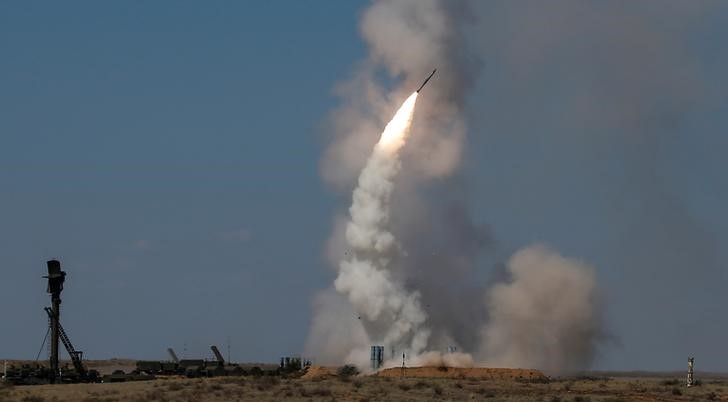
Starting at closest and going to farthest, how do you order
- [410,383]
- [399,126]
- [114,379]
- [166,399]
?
[166,399], [410,383], [114,379], [399,126]

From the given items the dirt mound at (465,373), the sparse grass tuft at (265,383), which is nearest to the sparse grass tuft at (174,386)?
the sparse grass tuft at (265,383)

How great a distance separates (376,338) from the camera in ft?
284

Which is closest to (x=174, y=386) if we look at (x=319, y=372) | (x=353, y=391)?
(x=353, y=391)

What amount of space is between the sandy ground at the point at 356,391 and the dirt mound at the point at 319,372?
230 inches

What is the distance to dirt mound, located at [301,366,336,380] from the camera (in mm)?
81494

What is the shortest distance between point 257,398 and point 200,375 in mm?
25132

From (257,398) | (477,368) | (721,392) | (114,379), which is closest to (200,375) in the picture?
(114,379)

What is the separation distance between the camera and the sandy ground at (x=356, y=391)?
2422 inches

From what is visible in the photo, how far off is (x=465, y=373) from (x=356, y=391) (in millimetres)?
19260

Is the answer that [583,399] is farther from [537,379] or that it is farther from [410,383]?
[537,379]

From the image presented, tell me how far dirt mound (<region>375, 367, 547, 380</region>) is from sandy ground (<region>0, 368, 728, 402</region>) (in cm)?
419

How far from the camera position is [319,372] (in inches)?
3265

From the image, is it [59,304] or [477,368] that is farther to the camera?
[477,368]

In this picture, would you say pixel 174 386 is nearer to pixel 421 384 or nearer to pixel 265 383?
pixel 265 383
